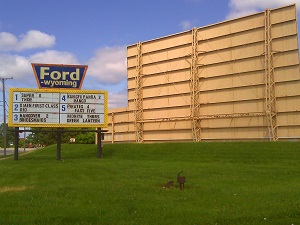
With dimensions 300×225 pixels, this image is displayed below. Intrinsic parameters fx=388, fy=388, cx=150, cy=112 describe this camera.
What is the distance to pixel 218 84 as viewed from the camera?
→ 42.4m

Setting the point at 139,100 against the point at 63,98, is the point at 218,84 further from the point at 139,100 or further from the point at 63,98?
the point at 63,98

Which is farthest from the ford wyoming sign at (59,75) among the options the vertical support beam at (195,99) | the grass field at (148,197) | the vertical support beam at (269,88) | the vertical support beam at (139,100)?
the vertical support beam at (139,100)

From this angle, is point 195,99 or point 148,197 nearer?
point 148,197

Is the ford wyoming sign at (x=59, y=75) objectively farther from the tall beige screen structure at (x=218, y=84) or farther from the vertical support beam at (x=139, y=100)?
the vertical support beam at (x=139, y=100)

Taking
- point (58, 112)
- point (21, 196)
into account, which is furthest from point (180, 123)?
point (21, 196)

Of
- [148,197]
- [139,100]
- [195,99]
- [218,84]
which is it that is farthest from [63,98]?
[139,100]

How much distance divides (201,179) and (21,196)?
7506 mm

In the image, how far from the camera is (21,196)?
11.8m

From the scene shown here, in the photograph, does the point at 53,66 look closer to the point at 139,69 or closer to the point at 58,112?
the point at 58,112

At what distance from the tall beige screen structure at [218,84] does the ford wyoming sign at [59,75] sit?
16.9 metres

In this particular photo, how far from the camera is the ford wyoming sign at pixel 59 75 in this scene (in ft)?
99.6

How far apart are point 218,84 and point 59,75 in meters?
18.7

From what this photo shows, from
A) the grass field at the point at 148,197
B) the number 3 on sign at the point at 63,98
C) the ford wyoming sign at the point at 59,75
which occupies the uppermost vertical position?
the ford wyoming sign at the point at 59,75

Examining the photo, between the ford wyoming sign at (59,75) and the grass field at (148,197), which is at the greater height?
the ford wyoming sign at (59,75)
